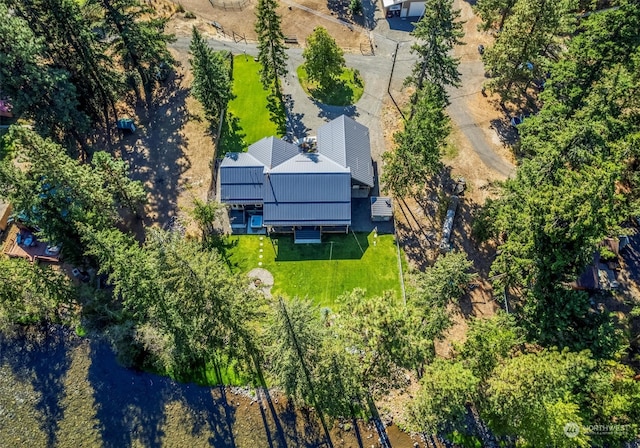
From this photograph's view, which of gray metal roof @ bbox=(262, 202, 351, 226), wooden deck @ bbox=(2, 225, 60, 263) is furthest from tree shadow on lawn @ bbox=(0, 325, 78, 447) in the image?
gray metal roof @ bbox=(262, 202, 351, 226)

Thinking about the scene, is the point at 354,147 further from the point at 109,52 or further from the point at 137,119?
the point at 109,52

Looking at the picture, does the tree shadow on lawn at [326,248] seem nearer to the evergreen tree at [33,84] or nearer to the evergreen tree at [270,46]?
the evergreen tree at [270,46]

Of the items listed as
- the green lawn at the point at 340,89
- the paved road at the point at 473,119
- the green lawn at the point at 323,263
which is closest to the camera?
the green lawn at the point at 323,263

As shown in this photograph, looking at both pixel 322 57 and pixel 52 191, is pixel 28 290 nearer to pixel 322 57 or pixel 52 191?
pixel 52 191

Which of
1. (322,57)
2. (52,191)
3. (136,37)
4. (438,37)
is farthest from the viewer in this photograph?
(322,57)

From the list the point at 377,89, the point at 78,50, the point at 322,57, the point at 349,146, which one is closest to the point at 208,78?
the point at 322,57

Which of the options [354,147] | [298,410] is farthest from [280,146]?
[298,410]

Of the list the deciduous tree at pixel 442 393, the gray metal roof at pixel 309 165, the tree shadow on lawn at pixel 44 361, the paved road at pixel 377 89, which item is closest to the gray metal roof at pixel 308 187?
the gray metal roof at pixel 309 165
